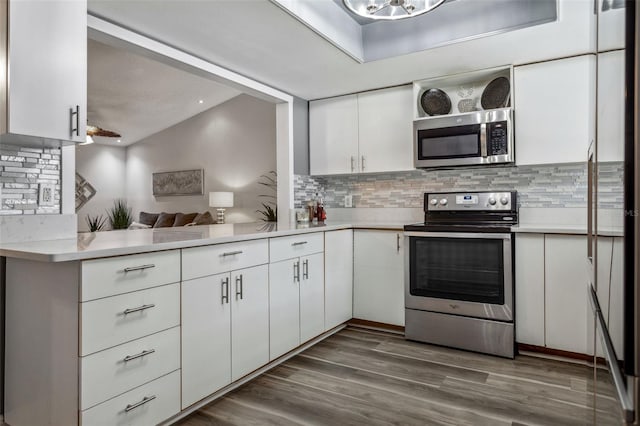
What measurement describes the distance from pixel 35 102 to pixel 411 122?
2755 millimetres

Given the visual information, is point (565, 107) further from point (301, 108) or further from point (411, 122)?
point (301, 108)

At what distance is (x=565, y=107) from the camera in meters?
2.92

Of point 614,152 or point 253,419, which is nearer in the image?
point 614,152

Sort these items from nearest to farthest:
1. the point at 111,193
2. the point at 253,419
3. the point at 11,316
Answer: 1. the point at 11,316
2. the point at 253,419
3. the point at 111,193

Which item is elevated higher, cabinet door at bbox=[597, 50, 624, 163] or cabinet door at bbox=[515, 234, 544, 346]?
cabinet door at bbox=[597, 50, 624, 163]

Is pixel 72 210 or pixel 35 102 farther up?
pixel 35 102

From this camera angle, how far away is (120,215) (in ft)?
25.2

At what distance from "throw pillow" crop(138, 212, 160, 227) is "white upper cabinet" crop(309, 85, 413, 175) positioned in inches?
170

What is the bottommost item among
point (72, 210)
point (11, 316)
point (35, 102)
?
point (11, 316)

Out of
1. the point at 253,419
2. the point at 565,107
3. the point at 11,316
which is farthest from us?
the point at 565,107

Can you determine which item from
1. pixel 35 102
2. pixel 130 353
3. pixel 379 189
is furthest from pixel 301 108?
pixel 130 353

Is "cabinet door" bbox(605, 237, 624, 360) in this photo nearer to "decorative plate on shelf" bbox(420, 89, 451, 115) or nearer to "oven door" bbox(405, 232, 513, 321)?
"oven door" bbox(405, 232, 513, 321)

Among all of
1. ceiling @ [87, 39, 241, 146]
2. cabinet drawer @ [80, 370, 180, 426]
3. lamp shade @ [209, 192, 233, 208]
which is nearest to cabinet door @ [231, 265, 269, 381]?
cabinet drawer @ [80, 370, 180, 426]

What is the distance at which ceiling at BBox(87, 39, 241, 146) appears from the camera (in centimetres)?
497
